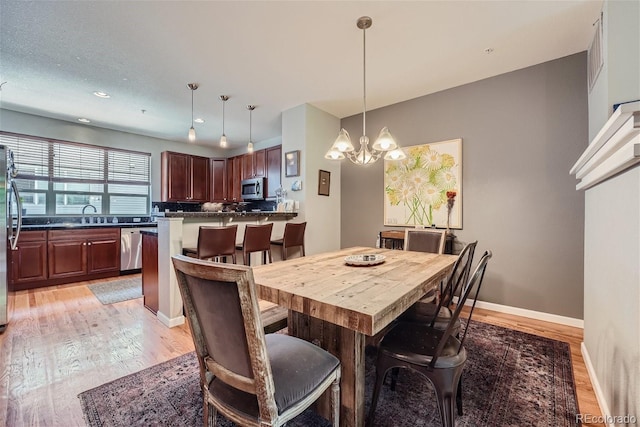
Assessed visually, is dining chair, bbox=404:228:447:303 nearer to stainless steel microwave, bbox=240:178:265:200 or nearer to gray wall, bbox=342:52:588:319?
gray wall, bbox=342:52:588:319

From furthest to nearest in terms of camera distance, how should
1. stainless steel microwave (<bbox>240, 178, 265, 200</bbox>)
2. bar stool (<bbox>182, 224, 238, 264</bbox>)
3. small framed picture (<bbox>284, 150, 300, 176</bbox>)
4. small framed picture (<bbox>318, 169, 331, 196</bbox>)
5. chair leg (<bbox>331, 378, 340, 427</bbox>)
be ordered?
stainless steel microwave (<bbox>240, 178, 265, 200</bbox>)
small framed picture (<bbox>318, 169, 331, 196</bbox>)
small framed picture (<bbox>284, 150, 300, 176</bbox>)
bar stool (<bbox>182, 224, 238, 264</bbox>)
chair leg (<bbox>331, 378, 340, 427</bbox>)

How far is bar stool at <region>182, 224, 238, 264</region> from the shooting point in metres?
2.49

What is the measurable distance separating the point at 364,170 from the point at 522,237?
84.1 inches

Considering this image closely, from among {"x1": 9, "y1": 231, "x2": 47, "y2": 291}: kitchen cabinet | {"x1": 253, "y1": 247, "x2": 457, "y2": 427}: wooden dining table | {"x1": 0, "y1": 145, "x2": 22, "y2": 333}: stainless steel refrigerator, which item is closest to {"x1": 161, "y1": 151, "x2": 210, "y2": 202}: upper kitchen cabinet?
{"x1": 9, "y1": 231, "x2": 47, "y2": 291}: kitchen cabinet

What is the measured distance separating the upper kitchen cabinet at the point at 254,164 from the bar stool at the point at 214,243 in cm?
282

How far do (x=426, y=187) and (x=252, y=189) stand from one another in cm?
322

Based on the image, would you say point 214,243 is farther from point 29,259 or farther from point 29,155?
point 29,155

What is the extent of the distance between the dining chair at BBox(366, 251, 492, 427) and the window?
18.7 feet

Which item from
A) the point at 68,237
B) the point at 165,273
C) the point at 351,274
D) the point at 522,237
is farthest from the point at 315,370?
the point at 68,237

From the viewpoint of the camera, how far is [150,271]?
302 centimetres

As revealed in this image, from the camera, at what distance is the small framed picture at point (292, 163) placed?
13.0 ft

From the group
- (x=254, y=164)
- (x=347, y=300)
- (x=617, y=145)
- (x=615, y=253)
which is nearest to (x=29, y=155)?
Result: (x=254, y=164)

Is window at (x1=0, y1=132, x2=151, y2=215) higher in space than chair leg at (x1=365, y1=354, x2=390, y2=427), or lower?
higher

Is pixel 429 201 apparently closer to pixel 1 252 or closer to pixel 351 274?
pixel 351 274
